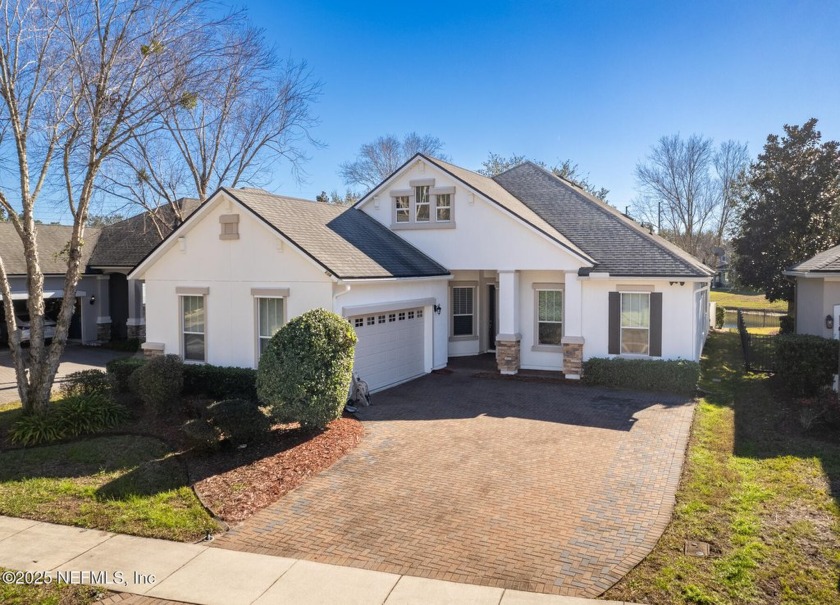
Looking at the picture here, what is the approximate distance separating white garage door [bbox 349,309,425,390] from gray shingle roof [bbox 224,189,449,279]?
1.25 m

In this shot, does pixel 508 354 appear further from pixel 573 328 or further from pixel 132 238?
pixel 132 238

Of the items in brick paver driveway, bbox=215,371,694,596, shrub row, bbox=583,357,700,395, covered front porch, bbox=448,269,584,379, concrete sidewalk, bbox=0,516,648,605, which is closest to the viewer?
concrete sidewalk, bbox=0,516,648,605

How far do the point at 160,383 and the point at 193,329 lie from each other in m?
3.44

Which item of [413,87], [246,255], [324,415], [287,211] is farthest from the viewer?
[413,87]

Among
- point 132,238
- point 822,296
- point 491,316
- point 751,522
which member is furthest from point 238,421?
point 132,238

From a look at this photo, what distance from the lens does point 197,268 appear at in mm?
16578

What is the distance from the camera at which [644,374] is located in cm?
1653

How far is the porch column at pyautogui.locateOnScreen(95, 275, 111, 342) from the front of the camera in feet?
91.6

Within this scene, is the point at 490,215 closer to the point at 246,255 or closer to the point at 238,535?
the point at 246,255

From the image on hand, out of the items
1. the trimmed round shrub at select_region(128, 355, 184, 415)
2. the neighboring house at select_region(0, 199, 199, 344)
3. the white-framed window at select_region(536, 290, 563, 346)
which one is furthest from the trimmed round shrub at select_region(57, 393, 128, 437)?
the neighboring house at select_region(0, 199, 199, 344)

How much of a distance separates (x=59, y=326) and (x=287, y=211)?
20.7 feet

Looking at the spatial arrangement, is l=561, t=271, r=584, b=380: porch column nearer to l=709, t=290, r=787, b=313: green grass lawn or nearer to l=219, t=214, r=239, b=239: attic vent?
l=219, t=214, r=239, b=239: attic vent

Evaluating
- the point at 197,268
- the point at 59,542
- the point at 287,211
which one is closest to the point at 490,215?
the point at 287,211

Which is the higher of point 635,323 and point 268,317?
point 268,317
